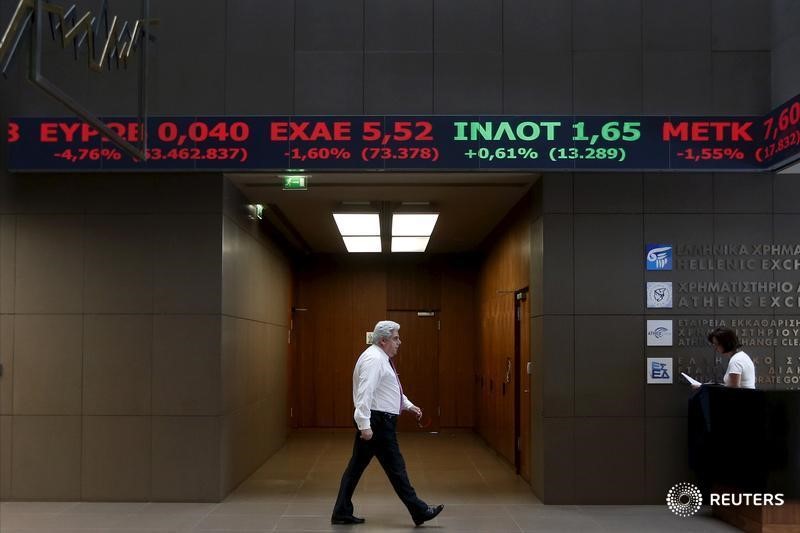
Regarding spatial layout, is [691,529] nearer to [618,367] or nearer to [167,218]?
[618,367]

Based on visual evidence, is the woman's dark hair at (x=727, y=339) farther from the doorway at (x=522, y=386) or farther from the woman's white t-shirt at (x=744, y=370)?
the doorway at (x=522, y=386)

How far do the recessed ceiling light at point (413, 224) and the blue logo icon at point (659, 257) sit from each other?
10.4ft

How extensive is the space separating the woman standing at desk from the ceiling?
89.5 inches

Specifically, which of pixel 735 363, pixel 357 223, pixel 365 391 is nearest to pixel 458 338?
pixel 357 223

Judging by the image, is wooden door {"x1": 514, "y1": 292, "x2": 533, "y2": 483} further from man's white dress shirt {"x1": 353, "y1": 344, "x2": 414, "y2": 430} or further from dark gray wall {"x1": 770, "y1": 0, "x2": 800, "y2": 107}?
dark gray wall {"x1": 770, "y1": 0, "x2": 800, "y2": 107}

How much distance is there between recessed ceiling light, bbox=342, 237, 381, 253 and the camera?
12.4 m

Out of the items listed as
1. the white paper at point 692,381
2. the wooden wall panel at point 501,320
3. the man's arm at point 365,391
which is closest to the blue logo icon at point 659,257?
the white paper at point 692,381

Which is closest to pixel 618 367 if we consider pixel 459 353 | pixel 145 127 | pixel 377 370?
pixel 377 370

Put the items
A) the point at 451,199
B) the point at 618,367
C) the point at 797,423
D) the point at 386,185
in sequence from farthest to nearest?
the point at 451,199 → the point at 386,185 → the point at 618,367 → the point at 797,423

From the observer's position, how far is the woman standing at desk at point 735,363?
23.2 feet

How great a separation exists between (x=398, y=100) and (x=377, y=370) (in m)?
2.69

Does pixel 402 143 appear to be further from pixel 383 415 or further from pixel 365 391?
pixel 383 415

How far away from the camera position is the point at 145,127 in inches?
274

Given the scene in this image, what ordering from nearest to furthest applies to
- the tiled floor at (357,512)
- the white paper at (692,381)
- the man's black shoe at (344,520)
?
1. the tiled floor at (357,512)
2. the man's black shoe at (344,520)
3. the white paper at (692,381)
